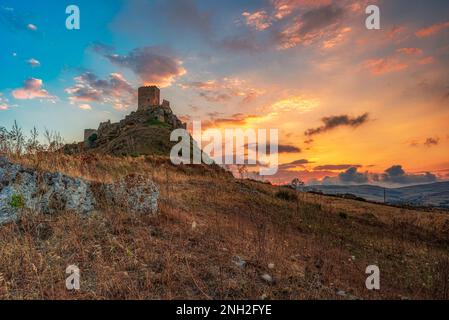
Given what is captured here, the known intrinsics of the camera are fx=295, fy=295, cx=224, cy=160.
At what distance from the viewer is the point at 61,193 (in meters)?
7.90

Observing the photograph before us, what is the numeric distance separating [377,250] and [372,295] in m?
6.42

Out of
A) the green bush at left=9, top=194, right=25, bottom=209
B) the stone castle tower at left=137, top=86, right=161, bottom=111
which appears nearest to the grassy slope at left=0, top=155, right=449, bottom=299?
the green bush at left=9, top=194, right=25, bottom=209

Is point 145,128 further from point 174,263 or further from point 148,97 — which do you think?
point 174,263

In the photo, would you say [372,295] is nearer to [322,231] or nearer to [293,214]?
[322,231]

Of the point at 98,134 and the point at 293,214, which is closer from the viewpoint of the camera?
the point at 293,214

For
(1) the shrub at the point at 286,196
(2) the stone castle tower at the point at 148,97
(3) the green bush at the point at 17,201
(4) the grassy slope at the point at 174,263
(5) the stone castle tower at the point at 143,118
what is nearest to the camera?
(4) the grassy slope at the point at 174,263

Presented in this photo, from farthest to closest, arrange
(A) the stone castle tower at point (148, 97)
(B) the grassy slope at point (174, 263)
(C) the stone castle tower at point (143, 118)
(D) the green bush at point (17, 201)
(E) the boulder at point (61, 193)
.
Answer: (A) the stone castle tower at point (148, 97) < (C) the stone castle tower at point (143, 118) < (E) the boulder at point (61, 193) < (D) the green bush at point (17, 201) < (B) the grassy slope at point (174, 263)

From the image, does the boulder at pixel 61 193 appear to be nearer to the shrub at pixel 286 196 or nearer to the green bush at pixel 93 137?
the shrub at pixel 286 196

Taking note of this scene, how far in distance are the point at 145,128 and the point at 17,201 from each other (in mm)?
75168

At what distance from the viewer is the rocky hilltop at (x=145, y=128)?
223ft

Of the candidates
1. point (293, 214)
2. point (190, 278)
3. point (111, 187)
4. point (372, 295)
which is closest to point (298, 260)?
point (372, 295)

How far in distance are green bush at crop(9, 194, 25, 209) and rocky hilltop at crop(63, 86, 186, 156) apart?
5385 cm

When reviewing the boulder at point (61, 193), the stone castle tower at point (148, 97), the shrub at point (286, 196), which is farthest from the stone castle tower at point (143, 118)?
the boulder at point (61, 193)
